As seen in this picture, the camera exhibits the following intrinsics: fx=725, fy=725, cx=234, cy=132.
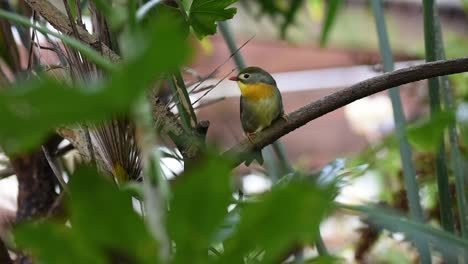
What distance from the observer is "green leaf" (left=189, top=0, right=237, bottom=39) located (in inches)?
22.3

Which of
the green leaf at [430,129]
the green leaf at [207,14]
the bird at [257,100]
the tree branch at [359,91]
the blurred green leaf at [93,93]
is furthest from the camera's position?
the bird at [257,100]

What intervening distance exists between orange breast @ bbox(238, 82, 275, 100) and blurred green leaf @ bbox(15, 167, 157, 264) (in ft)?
2.33

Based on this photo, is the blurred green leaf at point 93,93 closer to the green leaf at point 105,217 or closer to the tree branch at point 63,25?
the green leaf at point 105,217

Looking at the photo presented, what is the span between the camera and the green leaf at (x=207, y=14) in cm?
57

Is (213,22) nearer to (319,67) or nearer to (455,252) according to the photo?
(455,252)

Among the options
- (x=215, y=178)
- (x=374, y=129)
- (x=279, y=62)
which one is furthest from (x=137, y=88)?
(x=279, y=62)

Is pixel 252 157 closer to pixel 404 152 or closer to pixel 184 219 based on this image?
pixel 404 152

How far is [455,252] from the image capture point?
37 centimetres

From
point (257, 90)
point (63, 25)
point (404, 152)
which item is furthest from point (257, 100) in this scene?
point (63, 25)

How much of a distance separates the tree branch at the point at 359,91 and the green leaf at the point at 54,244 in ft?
0.73

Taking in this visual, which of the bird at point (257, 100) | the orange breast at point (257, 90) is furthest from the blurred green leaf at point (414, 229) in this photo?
the orange breast at point (257, 90)

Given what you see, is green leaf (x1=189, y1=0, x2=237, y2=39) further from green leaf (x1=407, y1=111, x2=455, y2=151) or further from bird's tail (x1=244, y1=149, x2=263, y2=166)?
green leaf (x1=407, y1=111, x2=455, y2=151)

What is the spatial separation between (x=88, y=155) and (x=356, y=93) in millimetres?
201

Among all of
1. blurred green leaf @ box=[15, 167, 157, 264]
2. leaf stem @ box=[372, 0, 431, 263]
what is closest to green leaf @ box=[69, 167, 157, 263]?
blurred green leaf @ box=[15, 167, 157, 264]
